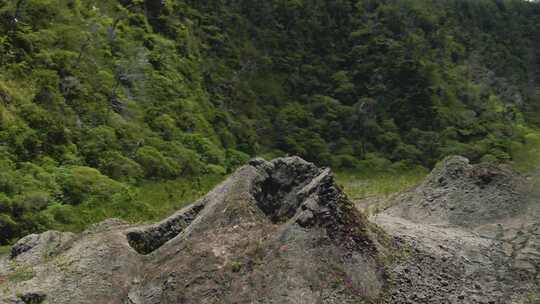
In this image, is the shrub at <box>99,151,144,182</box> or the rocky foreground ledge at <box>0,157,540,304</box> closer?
the rocky foreground ledge at <box>0,157,540,304</box>

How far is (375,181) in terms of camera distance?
156ft

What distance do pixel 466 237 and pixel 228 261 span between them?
909cm

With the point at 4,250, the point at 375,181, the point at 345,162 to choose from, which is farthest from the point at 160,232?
the point at 345,162

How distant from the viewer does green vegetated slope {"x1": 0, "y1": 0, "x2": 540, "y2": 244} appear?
34156 mm

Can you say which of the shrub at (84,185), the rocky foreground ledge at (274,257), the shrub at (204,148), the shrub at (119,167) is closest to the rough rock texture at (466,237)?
the rocky foreground ledge at (274,257)

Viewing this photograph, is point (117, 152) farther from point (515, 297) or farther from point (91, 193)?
point (515, 297)

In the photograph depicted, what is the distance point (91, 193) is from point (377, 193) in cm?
1701

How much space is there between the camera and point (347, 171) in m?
52.3

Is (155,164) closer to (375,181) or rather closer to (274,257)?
(375,181)

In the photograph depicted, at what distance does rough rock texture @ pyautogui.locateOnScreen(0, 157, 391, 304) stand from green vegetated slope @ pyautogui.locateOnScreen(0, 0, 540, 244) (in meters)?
7.88

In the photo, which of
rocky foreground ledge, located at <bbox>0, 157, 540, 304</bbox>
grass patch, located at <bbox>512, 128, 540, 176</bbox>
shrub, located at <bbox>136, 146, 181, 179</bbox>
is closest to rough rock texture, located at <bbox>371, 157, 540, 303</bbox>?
rocky foreground ledge, located at <bbox>0, 157, 540, 304</bbox>

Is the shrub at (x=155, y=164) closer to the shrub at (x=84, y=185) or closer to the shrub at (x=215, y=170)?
the shrub at (x=215, y=170)

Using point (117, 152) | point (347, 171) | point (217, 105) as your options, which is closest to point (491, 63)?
point (347, 171)

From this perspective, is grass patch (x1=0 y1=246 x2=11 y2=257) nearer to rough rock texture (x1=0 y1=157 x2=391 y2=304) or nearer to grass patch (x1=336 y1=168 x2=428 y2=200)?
rough rock texture (x1=0 y1=157 x2=391 y2=304)
